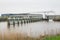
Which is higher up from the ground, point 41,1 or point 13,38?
point 41,1

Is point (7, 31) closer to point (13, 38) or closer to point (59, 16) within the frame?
point (13, 38)

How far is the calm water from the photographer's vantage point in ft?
4.24

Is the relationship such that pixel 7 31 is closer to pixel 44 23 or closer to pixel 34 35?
pixel 34 35

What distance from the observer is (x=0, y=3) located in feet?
4.27

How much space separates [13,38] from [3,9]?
0.34 meters

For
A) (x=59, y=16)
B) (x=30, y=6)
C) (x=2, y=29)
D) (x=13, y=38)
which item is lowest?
(x=13, y=38)

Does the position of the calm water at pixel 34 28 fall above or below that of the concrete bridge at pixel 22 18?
below

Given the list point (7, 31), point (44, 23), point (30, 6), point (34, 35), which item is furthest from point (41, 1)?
point (7, 31)

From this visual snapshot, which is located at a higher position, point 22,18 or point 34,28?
point 22,18

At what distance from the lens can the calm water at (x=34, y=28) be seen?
129cm

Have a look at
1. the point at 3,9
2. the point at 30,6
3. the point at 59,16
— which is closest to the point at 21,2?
the point at 30,6

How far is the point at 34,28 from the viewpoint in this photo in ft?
4.38

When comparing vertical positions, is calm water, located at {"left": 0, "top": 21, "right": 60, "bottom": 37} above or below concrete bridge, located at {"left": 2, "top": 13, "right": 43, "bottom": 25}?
below

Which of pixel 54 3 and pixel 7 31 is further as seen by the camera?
pixel 54 3
